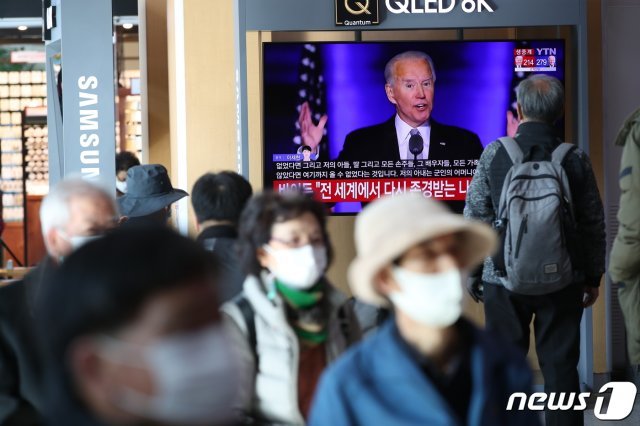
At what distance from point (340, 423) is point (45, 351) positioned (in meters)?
0.99

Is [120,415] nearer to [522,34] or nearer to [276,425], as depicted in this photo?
[276,425]

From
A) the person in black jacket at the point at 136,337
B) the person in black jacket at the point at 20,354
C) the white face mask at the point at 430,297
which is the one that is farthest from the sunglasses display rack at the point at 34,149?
the person in black jacket at the point at 136,337

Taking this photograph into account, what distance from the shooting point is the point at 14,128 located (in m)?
16.6

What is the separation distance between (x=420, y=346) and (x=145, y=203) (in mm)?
4101

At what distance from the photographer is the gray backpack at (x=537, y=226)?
15.2ft

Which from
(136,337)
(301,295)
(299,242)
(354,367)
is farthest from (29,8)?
(136,337)

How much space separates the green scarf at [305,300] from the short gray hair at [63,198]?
29.8 inches

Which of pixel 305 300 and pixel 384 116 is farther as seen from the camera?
pixel 384 116

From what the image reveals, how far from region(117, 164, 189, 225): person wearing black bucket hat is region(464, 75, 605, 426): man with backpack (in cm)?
203

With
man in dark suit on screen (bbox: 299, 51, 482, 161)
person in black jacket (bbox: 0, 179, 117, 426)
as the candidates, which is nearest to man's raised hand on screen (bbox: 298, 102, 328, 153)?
man in dark suit on screen (bbox: 299, 51, 482, 161)

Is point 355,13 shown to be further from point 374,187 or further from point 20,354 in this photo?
point 20,354

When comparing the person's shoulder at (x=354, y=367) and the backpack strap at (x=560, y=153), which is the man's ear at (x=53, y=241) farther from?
the backpack strap at (x=560, y=153)

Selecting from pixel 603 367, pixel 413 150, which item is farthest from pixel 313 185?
pixel 603 367

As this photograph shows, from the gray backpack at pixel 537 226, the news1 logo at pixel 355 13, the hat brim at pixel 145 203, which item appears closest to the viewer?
the gray backpack at pixel 537 226
